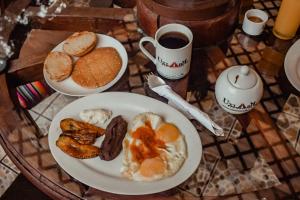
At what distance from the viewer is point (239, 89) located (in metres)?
0.96

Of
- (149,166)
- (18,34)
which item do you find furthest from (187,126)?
(18,34)

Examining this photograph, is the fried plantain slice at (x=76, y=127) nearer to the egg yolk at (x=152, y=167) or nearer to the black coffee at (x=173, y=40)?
the egg yolk at (x=152, y=167)

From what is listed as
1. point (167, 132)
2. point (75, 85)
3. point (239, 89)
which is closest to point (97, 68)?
point (75, 85)

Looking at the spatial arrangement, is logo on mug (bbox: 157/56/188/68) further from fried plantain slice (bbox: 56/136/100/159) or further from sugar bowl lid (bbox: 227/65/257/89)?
fried plantain slice (bbox: 56/136/100/159)

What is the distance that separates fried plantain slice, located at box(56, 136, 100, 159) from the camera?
956 mm

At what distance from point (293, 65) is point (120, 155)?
2.01ft

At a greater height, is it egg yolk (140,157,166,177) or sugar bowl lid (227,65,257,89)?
sugar bowl lid (227,65,257,89)

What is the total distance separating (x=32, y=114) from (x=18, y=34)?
0.39 meters

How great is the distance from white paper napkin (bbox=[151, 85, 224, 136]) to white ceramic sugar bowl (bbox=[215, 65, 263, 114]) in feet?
0.23

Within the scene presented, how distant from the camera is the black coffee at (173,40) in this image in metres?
1.05

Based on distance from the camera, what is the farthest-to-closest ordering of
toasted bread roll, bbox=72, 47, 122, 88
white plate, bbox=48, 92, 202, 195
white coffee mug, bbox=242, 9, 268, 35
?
white coffee mug, bbox=242, 9, 268, 35
toasted bread roll, bbox=72, 47, 122, 88
white plate, bbox=48, 92, 202, 195

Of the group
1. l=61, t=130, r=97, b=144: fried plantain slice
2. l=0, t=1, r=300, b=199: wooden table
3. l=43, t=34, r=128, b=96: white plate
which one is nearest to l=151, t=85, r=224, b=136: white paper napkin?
l=0, t=1, r=300, b=199: wooden table

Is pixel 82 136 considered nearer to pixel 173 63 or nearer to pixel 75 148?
pixel 75 148

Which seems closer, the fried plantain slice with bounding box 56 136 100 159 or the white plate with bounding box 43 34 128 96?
the fried plantain slice with bounding box 56 136 100 159
